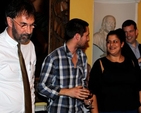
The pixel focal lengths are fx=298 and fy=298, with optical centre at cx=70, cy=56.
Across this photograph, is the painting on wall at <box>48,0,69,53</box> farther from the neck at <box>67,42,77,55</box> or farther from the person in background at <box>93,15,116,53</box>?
the neck at <box>67,42,77,55</box>

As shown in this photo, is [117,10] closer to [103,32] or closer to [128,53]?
[103,32]

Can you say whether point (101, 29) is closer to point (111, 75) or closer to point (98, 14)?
point (98, 14)

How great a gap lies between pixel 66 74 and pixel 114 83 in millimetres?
538

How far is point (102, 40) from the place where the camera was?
13.5 feet

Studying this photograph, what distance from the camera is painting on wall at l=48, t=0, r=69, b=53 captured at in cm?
358

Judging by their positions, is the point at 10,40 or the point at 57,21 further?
the point at 57,21

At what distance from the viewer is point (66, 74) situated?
8.52ft

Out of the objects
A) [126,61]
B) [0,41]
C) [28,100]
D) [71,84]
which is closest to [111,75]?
[126,61]

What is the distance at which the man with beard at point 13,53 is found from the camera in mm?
2010

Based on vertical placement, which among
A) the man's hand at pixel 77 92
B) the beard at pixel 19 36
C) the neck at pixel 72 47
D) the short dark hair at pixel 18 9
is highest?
the short dark hair at pixel 18 9

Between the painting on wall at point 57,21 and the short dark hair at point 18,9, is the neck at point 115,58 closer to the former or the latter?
the painting on wall at point 57,21

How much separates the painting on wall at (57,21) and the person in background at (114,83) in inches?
33.0

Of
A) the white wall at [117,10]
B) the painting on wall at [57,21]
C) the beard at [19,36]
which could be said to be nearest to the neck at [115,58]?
the painting on wall at [57,21]

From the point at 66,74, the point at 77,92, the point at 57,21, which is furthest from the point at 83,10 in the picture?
the point at 77,92
